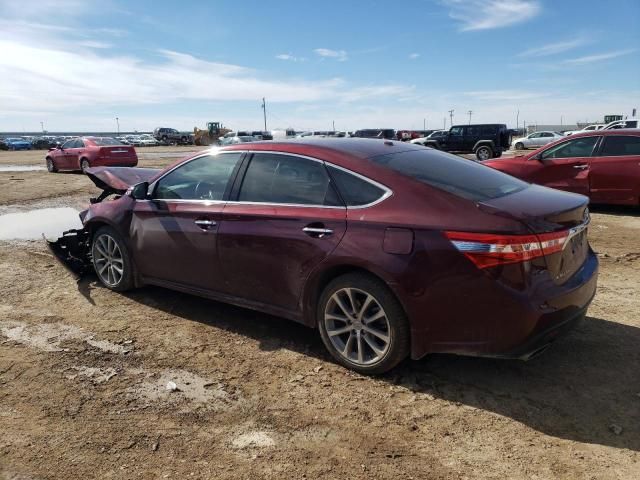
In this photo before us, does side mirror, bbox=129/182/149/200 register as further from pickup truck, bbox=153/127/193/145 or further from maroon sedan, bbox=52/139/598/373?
pickup truck, bbox=153/127/193/145

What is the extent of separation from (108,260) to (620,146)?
846 cm

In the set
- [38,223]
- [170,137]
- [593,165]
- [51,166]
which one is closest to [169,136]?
[170,137]

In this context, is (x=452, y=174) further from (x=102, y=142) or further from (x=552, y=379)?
(x=102, y=142)

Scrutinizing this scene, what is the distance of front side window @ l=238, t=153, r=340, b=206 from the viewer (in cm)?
368

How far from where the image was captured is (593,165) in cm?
923

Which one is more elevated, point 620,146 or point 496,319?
point 620,146

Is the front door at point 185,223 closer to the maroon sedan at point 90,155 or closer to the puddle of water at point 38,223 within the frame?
the puddle of water at point 38,223

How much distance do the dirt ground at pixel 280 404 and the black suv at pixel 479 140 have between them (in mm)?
23968

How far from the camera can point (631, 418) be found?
2.98m

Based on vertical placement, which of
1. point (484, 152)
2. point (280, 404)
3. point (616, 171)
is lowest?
point (280, 404)

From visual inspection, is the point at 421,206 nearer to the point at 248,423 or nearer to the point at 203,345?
the point at 248,423

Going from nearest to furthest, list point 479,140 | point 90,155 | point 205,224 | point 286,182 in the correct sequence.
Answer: point 286,182 → point 205,224 → point 90,155 → point 479,140

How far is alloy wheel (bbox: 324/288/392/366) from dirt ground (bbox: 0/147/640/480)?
18 centimetres

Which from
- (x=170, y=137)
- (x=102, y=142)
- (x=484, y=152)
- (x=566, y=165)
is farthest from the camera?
(x=170, y=137)
